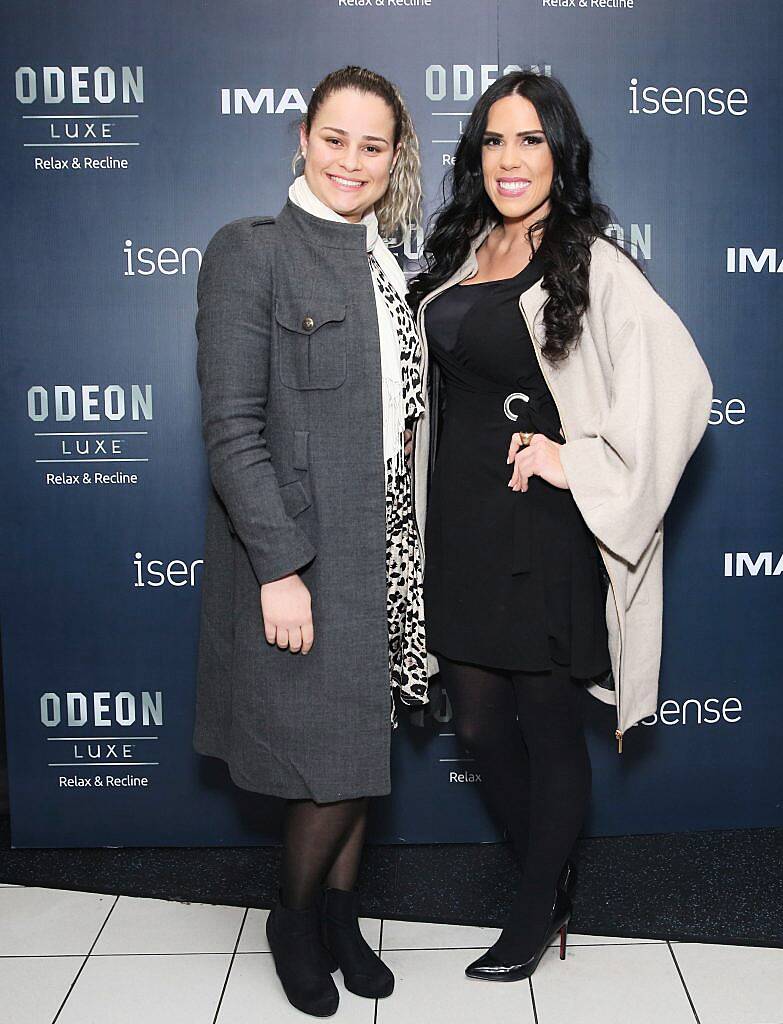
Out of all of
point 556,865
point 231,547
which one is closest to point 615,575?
point 556,865

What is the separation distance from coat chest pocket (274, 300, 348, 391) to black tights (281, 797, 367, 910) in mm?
745

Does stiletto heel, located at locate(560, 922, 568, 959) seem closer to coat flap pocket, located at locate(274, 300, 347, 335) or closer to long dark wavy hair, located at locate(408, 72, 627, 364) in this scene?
long dark wavy hair, located at locate(408, 72, 627, 364)

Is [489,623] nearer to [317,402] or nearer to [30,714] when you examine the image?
[317,402]

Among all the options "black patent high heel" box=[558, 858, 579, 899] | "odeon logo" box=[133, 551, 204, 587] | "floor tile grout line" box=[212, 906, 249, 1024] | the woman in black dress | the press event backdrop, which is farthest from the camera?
"odeon logo" box=[133, 551, 204, 587]

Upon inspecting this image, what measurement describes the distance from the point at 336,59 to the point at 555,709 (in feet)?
4.91

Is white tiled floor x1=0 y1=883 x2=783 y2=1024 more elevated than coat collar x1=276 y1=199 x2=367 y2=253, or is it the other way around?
coat collar x1=276 y1=199 x2=367 y2=253

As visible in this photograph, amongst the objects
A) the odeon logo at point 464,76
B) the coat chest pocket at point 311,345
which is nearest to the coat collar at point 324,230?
the coat chest pocket at point 311,345

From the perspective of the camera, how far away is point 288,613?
68.4 inches

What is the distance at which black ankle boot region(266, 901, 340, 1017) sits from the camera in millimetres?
1901

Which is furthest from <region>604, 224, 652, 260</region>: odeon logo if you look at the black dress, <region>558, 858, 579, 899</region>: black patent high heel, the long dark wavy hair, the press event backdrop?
<region>558, 858, 579, 899</region>: black patent high heel

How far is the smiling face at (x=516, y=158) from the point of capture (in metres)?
1.85

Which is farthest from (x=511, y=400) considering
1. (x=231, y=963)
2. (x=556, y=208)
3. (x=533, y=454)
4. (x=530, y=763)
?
(x=231, y=963)

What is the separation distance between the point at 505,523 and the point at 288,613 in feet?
1.41

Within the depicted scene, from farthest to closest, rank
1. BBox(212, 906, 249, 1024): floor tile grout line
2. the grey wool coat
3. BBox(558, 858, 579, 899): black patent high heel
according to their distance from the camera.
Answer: BBox(558, 858, 579, 899): black patent high heel → BBox(212, 906, 249, 1024): floor tile grout line → the grey wool coat
